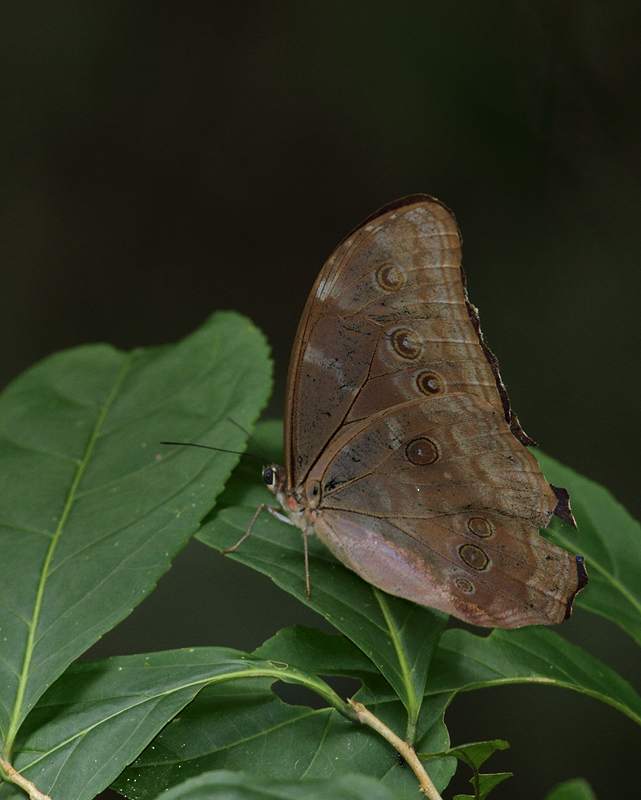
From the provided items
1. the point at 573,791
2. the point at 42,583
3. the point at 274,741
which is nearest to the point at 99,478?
the point at 42,583

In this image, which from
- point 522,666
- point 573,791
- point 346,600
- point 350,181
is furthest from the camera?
point 350,181

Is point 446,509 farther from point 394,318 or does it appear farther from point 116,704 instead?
point 116,704

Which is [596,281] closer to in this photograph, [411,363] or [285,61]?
[285,61]

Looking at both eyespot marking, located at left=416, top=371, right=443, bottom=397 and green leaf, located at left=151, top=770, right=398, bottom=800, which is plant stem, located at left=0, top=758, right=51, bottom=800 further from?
eyespot marking, located at left=416, top=371, right=443, bottom=397

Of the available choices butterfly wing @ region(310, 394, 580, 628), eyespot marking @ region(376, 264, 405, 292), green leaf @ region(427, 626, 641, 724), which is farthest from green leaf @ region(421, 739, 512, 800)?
eyespot marking @ region(376, 264, 405, 292)

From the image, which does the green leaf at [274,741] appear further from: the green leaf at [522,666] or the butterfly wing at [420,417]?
the butterfly wing at [420,417]
